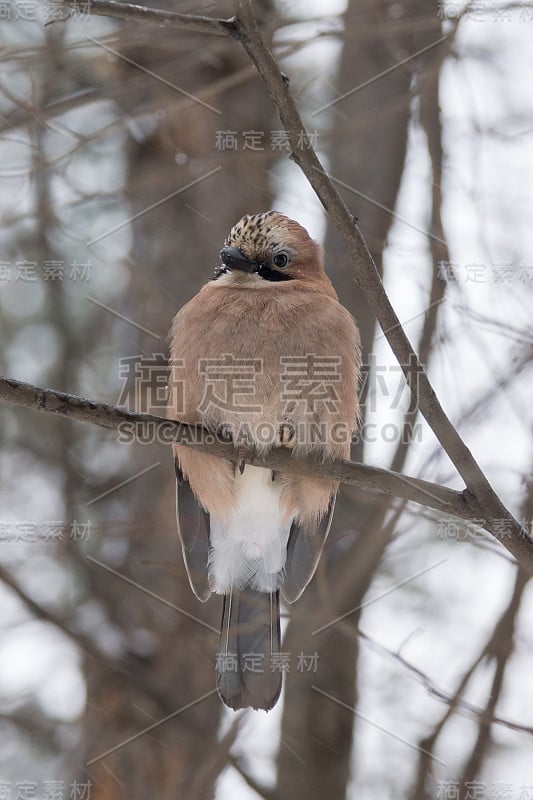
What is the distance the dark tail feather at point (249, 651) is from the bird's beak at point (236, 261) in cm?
141

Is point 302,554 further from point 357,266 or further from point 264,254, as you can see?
point 357,266

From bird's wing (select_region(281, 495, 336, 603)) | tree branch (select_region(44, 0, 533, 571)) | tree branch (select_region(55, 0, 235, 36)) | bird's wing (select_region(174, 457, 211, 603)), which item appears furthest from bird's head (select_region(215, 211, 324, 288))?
tree branch (select_region(55, 0, 235, 36))

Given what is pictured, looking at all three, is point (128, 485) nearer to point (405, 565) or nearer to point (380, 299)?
point (405, 565)

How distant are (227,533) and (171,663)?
1.20 m

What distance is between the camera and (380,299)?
2.76m

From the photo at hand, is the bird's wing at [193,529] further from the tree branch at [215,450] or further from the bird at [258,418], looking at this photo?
the tree branch at [215,450]

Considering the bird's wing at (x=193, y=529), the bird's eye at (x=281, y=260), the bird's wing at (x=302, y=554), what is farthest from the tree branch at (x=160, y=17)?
the bird's wing at (x=302, y=554)

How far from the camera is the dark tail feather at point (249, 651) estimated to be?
12.5 ft

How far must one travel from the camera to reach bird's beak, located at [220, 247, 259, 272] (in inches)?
153

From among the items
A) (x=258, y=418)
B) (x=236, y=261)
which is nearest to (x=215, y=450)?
(x=258, y=418)

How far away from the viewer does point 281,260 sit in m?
4.02

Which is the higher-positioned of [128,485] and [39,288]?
[39,288]

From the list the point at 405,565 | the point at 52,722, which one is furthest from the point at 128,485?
the point at 405,565

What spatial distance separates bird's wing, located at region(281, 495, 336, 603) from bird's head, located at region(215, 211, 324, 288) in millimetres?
995
